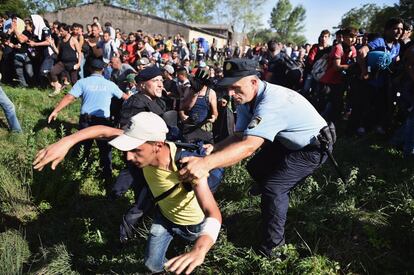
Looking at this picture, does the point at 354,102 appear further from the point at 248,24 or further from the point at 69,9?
the point at 248,24

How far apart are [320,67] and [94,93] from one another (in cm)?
426

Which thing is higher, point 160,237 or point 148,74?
point 148,74

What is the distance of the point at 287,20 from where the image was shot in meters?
82.4

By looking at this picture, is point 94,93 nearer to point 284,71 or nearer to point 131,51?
point 284,71

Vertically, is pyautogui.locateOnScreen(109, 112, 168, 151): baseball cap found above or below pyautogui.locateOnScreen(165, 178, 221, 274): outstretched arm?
above

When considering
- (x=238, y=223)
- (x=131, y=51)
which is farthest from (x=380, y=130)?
(x=131, y=51)

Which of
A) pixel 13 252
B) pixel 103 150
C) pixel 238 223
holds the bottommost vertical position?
pixel 13 252

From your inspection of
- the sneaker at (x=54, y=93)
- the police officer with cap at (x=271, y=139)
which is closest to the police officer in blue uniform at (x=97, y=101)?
the police officer with cap at (x=271, y=139)

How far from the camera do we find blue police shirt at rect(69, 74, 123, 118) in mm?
5422

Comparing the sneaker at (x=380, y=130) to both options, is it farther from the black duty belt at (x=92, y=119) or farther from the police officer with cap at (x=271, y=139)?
the black duty belt at (x=92, y=119)

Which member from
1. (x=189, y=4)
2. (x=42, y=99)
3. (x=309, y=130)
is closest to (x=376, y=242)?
(x=309, y=130)

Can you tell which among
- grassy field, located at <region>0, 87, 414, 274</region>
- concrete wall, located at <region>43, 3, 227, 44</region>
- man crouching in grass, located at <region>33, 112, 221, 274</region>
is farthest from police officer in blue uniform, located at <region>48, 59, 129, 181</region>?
concrete wall, located at <region>43, 3, 227, 44</region>

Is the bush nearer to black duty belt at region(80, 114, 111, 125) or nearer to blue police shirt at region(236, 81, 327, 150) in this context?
black duty belt at region(80, 114, 111, 125)

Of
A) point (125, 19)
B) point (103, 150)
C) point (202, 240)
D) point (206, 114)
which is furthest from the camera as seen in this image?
point (125, 19)
